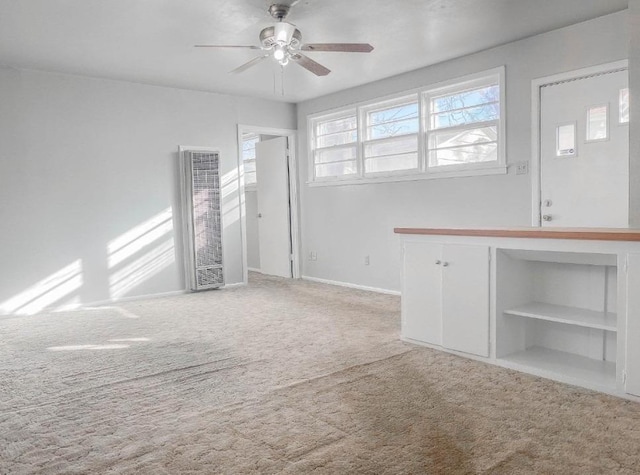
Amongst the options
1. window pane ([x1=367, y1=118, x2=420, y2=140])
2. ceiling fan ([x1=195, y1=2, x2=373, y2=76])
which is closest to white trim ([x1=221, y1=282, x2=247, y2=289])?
window pane ([x1=367, y1=118, x2=420, y2=140])

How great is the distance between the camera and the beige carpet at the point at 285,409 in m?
2.02

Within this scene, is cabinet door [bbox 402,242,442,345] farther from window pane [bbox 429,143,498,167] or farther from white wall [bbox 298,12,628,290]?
window pane [bbox 429,143,498,167]

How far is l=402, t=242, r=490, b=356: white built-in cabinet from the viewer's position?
3193 mm

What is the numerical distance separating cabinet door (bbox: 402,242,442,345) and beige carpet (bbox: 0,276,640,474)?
173 millimetres

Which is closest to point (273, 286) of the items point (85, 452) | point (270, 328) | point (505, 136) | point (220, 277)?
point (220, 277)

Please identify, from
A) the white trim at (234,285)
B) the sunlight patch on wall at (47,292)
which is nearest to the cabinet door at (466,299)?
the white trim at (234,285)

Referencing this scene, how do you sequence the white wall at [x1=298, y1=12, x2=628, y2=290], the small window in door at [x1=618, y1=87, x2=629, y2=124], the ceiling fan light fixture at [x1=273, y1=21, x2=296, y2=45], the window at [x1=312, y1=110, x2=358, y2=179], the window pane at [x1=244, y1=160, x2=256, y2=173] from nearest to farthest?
the ceiling fan light fixture at [x1=273, y1=21, x2=296, y2=45] < the small window in door at [x1=618, y1=87, x2=629, y2=124] < the white wall at [x1=298, y1=12, x2=628, y2=290] < the window at [x1=312, y1=110, x2=358, y2=179] < the window pane at [x1=244, y1=160, x2=256, y2=173]

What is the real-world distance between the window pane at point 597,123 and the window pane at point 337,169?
2.85 meters

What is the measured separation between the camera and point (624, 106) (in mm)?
3830

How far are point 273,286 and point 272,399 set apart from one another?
391 centimetres

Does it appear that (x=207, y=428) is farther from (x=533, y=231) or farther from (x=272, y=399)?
(x=533, y=231)

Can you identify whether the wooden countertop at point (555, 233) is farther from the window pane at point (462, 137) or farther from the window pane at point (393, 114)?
the window pane at point (393, 114)

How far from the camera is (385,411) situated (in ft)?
8.09

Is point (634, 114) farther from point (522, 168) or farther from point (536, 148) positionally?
point (522, 168)
